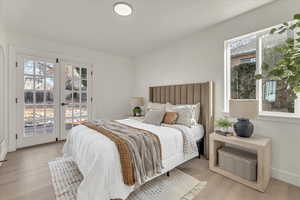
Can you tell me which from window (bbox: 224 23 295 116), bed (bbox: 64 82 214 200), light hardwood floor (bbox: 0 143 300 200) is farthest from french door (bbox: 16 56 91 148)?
window (bbox: 224 23 295 116)

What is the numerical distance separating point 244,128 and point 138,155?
155 centimetres

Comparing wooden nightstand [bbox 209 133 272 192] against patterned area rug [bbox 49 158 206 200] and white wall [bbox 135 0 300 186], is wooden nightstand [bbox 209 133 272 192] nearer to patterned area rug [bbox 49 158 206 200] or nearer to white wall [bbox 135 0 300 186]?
white wall [bbox 135 0 300 186]

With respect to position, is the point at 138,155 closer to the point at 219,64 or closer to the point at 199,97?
the point at 199,97

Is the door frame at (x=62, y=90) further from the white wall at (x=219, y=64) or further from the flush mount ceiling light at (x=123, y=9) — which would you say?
the flush mount ceiling light at (x=123, y=9)

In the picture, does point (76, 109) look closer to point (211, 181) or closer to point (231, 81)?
point (211, 181)

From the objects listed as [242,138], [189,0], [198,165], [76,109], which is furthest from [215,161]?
[76,109]

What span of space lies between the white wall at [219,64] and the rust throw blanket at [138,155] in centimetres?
156

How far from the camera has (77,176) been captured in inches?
79.6

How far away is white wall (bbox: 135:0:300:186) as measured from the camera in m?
1.93

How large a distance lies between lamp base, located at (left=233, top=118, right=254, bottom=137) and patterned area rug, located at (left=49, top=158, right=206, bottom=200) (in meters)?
0.89

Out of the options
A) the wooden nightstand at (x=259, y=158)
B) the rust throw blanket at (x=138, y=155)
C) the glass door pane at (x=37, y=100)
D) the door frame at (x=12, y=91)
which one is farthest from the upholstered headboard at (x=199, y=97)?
the door frame at (x=12, y=91)

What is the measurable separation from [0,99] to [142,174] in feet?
10.2

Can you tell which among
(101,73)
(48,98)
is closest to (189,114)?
(101,73)

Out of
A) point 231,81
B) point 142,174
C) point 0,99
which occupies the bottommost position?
point 142,174
